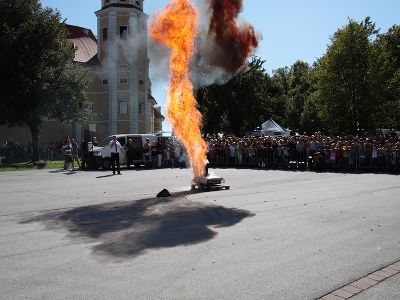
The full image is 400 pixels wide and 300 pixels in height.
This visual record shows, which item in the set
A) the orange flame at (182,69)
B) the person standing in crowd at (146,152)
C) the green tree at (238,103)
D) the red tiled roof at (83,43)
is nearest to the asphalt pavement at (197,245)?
the orange flame at (182,69)

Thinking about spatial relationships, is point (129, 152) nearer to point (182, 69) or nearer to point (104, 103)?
point (182, 69)

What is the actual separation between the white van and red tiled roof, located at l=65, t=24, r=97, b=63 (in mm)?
23551

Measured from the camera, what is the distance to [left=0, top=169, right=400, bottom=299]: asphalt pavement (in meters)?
4.76

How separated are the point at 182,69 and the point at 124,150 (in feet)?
41.0

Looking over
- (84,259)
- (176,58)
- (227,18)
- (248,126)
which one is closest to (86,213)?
(84,259)

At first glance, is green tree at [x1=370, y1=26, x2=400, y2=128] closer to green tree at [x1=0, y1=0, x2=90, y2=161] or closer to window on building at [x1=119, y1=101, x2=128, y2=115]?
green tree at [x1=0, y1=0, x2=90, y2=161]

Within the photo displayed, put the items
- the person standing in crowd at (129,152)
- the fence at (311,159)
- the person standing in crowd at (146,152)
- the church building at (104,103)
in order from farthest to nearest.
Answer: the church building at (104,103) → the person standing in crowd at (146,152) → the person standing in crowd at (129,152) → the fence at (311,159)

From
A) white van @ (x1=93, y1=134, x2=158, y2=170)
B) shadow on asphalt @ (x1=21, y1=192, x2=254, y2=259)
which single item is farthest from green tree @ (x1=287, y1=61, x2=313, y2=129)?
shadow on asphalt @ (x1=21, y1=192, x2=254, y2=259)

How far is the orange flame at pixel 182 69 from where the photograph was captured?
13.4 metres

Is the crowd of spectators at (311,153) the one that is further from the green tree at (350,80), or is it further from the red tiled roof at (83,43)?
the red tiled roof at (83,43)

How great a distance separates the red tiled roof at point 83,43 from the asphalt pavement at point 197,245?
126 feet

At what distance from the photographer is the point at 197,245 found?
21.5 feet

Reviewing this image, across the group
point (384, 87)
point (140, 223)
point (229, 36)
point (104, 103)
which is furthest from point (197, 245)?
point (104, 103)

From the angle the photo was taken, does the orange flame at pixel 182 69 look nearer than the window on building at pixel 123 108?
Yes
